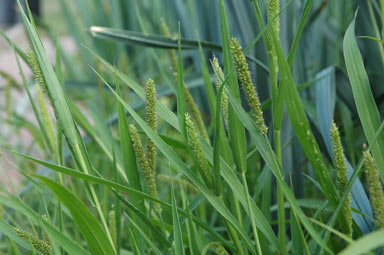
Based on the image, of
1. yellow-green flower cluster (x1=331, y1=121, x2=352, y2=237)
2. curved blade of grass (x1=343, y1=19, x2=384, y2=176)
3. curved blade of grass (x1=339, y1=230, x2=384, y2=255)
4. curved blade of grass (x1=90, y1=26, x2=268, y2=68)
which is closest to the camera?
curved blade of grass (x1=339, y1=230, x2=384, y2=255)

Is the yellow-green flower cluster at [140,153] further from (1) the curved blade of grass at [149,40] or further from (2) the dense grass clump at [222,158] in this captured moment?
(1) the curved blade of grass at [149,40]

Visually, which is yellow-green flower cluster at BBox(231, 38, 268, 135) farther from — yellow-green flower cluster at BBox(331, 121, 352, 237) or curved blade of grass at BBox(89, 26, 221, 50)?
curved blade of grass at BBox(89, 26, 221, 50)

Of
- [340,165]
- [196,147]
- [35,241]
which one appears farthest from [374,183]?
[35,241]

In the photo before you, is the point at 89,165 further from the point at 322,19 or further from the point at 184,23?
the point at 184,23

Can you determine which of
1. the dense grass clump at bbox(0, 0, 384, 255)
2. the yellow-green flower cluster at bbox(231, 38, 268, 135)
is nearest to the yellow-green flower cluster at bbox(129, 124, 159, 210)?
the dense grass clump at bbox(0, 0, 384, 255)

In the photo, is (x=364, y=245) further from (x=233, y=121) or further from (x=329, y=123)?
(x=329, y=123)

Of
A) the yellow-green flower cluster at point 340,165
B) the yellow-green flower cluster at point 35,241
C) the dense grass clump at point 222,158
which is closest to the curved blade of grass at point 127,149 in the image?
the dense grass clump at point 222,158
